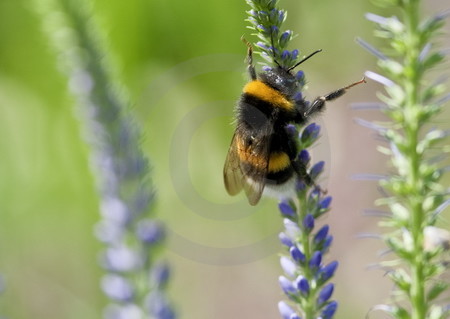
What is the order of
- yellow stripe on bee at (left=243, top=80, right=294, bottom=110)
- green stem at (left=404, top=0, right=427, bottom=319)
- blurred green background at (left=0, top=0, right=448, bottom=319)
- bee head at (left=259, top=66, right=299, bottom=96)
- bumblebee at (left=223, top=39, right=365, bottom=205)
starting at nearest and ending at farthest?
green stem at (left=404, top=0, right=427, bottom=319) → bee head at (left=259, top=66, right=299, bottom=96) → bumblebee at (left=223, top=39, right=365, bottom=205) → yellow stripe on bee at (left=243, top=80, right=294, bottom=110) → blurred green background at (left=0, top=0, right=448, bottom=319)

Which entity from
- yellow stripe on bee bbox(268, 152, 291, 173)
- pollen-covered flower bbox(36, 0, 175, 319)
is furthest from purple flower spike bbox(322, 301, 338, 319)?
pollen-covered flower bbox(36, 0, 175, 319)

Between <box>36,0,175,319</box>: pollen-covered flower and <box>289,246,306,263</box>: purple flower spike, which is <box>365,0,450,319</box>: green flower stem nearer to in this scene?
<box>289,246,306,263</box>: purple flower spike

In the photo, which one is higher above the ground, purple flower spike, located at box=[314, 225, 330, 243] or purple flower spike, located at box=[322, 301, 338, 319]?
purple flower spike, located at box=[314, 225, 330, 243]

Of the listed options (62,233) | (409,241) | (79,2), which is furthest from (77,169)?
(409,241)

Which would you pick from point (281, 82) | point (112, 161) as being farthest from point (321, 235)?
point (112, 161)

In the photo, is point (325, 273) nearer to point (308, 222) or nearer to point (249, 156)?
point (308, 222)

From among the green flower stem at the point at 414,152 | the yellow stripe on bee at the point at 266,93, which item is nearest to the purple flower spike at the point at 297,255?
the green flower stem at the point at 414,152

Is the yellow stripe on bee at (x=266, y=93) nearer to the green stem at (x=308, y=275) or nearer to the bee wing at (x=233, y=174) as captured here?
the bee wing at (x=233, y=174)

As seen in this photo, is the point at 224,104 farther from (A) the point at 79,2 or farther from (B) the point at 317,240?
(B) the point at 317,240
